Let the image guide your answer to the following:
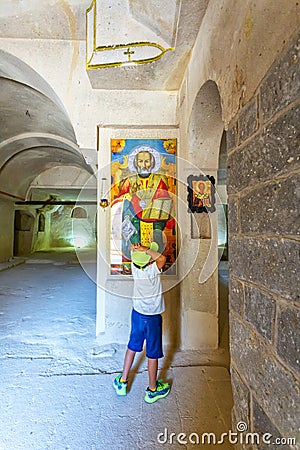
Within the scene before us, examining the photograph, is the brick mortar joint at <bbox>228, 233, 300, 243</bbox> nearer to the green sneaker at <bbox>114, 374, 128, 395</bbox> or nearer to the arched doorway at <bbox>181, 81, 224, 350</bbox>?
the arched doorway at <bbox>181, 81, 224, 350</bbox>

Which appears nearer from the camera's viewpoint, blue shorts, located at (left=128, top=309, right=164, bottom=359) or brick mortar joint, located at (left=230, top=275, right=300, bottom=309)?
brick mortar joint, located at (left=230, top=275, right=300, bottom=309)

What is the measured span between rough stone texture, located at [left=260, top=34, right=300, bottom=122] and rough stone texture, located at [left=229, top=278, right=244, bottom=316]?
600mm

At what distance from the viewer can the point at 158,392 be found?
1522 mm

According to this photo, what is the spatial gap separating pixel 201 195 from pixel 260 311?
1348 mm

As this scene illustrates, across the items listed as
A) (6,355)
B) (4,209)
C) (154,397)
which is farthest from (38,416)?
(4,209)

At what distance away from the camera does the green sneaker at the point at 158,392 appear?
1.49 metres

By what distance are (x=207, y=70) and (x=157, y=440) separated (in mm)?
1918

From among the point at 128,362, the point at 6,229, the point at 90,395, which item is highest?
the point at 6,229

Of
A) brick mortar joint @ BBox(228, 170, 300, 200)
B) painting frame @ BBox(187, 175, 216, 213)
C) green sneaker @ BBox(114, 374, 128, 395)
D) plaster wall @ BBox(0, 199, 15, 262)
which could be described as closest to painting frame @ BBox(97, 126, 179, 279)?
painting frame @ BBox(187, 175, 216, 213)

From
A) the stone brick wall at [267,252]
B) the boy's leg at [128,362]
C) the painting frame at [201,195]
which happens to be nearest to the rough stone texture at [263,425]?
the stone brick wall at [267,252]

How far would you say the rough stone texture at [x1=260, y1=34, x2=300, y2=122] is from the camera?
641 mm

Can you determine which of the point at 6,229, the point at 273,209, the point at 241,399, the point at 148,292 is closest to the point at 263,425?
the point at 241,399

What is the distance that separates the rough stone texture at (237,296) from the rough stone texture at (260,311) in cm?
4

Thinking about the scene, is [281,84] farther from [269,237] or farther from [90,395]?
[90,395]
